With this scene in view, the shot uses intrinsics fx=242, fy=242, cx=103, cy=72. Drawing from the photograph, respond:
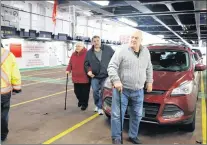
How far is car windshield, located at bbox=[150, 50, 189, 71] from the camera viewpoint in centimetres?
530

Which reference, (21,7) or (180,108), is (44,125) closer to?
(180,108)

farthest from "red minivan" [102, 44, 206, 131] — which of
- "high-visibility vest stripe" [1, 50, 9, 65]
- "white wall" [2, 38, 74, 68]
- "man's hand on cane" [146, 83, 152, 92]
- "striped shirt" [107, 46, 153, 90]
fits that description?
"white wall" [2, 38, 74, 68]

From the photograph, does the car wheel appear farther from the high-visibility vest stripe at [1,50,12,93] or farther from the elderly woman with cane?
the high-visibility vest stripe at [1,50,12,93]

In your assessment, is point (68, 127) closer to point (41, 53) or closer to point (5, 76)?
point (5, 76)

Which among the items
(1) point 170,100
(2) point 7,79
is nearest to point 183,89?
(1) point 170,100

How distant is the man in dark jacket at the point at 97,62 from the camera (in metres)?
5.55

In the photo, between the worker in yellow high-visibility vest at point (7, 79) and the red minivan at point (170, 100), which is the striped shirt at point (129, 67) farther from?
the worker in yellow high-visibility vest at point (7, 79)

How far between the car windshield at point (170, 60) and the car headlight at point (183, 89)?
2.52 feet

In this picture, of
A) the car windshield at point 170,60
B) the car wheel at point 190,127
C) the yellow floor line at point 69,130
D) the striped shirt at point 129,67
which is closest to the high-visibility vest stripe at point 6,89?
the yellow floor line at point 69,130

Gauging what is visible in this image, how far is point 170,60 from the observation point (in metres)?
5.63

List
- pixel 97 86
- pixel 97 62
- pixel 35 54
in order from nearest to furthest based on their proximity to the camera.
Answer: pixel 97 62
pixel 97 86
pixel 35 54

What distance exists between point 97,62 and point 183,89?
82.1 inches

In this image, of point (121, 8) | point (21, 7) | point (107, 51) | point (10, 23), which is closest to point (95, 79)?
point (107, 51)

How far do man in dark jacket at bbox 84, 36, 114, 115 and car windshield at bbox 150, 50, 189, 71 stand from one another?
41.7 inches
